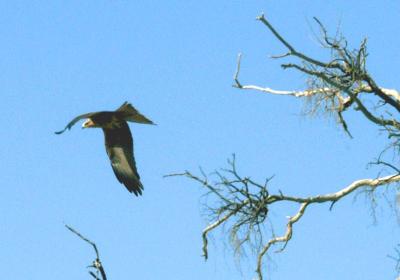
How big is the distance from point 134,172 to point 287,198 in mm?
1816

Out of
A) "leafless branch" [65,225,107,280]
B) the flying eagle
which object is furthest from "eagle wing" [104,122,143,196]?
"leafless branch" [65,225,107,280]

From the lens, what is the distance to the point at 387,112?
915 cm

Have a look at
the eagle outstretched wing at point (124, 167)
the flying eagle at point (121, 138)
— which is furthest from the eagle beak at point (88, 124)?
the eagle outstretched wing at point (124, 167)

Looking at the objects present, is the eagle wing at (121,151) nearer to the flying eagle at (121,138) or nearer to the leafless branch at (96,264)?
the flying eagle at (121,138)

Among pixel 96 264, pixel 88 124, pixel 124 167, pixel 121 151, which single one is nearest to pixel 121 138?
pixel 121 151

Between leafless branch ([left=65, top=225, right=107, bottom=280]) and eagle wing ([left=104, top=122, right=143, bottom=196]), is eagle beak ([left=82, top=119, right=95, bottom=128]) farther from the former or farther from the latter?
leafless branch ([left=65, top=225, right=107, bottom=280])

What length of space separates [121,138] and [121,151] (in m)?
0.16

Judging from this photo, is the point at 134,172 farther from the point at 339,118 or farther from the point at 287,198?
the point at 339,118

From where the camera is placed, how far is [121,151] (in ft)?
34.7

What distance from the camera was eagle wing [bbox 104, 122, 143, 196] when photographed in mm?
10438

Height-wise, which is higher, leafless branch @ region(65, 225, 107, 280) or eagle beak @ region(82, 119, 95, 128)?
eagle beak @ region(82, 119, 95, 128)

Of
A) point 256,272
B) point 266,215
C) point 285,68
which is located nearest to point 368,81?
point 285,68

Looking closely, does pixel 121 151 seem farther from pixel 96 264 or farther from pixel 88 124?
pixel 96 264

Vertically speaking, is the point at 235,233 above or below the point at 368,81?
below
